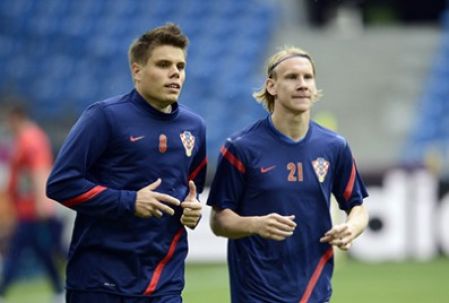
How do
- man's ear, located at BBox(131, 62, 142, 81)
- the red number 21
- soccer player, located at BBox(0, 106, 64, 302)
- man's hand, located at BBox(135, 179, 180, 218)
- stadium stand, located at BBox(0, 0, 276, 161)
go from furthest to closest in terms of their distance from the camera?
stadium stand, located at BBox(0, 0, 276, 161) → soccer player, located at BBox(0, 106, 64, 302) → the red number 21 → man's ear, located at BBox(131, 62, 142, 81) → man's hand, located at BBox(135, 179, 180, 218)

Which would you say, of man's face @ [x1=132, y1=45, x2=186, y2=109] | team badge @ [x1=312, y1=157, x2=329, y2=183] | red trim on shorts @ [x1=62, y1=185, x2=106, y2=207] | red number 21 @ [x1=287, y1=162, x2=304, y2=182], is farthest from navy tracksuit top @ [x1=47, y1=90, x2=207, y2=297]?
team badge @ [x1=312, y1=157, x2=329, y2=183]

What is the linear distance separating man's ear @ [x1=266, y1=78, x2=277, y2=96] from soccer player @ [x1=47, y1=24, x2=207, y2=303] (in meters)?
0.56

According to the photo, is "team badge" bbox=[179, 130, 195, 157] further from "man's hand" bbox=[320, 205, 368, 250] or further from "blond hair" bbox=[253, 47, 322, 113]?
"man's hand" bbox=[320, 205, 368, 250]

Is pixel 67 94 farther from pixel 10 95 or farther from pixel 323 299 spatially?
pixel 323 299

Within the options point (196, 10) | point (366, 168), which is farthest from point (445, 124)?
point (196, 10)

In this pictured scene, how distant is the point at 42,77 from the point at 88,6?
6.11ft

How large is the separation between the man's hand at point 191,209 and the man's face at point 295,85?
2.36 ft

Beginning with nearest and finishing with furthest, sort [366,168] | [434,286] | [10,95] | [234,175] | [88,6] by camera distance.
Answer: [234,175], [434,286], [366,168], [10,95], [88,6]

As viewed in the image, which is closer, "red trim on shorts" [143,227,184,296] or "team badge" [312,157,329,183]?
"red trim on shorts" [143,227,184,296]

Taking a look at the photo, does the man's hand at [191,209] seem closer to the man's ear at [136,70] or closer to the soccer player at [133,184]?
the soccer player at [133,184]

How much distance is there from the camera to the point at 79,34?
22875 mm

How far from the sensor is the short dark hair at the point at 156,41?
21.6 ft

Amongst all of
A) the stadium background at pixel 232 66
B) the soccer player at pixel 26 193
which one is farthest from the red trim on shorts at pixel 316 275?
the stadium background at pixel 232 66

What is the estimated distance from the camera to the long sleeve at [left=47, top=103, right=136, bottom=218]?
6.37m
